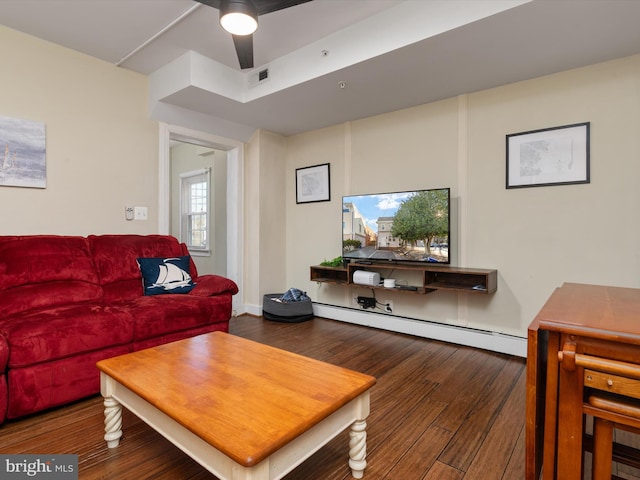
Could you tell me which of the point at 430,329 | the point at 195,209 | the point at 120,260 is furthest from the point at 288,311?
the point at 195,209

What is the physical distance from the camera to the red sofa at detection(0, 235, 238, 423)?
6.17 ft

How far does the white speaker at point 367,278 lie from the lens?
3.50m

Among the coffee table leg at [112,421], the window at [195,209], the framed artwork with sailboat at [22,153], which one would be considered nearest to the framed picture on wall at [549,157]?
the coffee table leg at [112,421]

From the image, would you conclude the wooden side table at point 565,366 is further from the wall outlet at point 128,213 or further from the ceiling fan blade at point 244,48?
the wall outlet at point 128,213

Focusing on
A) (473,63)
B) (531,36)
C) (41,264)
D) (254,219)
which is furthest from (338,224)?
(41,264)

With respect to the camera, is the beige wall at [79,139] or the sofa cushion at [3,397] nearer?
the sofa cushion at [3,397]

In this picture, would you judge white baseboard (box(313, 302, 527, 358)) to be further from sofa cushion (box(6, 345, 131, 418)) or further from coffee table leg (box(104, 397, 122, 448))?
coffee table leg (box(104, 397, 122, 448))

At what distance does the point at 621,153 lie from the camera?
2.51 m

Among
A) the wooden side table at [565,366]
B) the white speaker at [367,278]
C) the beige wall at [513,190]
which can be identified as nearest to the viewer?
the wooden side table at [565,366]

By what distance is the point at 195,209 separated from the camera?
18.5ft

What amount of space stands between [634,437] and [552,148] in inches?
80.9

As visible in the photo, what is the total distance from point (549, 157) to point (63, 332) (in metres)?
3.68

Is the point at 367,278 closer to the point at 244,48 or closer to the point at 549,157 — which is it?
the point at 549,157

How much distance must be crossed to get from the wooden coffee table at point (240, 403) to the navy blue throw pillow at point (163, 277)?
4.03ft
